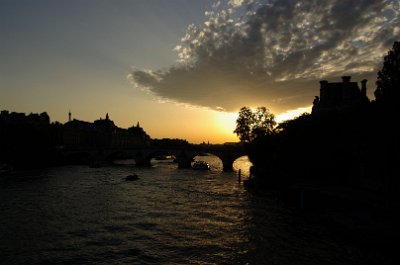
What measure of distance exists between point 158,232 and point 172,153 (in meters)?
78.7

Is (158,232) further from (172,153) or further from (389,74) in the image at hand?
(172,153)

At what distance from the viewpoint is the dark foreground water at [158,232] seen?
76.7 ft

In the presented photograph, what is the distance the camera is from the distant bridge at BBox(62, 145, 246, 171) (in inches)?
3947

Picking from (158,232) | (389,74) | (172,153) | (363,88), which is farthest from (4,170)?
(389,74)

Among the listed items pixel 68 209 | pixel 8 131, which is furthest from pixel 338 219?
pixel 8 131

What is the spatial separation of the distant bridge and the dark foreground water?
52825 mm

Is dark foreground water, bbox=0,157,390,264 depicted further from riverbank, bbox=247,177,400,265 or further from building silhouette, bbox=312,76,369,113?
building silhouette, bbox=312,76,369,113

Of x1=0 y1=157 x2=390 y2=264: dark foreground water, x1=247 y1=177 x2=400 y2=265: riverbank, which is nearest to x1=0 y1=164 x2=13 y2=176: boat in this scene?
x1=0 y1=157 x2=390 y2=264: dark foreground water

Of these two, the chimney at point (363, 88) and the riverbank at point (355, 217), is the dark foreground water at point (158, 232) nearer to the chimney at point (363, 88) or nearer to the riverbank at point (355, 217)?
the riverbank at point (355, 217)

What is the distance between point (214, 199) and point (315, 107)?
1293 inches

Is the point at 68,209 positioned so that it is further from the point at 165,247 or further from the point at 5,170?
the point at 5,170

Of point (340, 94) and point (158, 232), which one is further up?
point (340, 94)

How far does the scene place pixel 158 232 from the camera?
95.2 feet

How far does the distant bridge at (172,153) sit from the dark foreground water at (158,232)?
2080 inches
